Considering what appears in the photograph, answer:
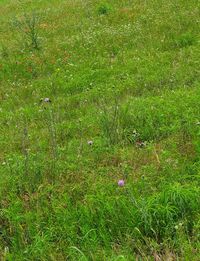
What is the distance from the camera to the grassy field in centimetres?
547

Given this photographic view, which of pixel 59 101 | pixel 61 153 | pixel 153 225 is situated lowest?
pixel 59 101

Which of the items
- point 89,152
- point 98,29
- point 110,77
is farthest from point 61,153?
point 98,29

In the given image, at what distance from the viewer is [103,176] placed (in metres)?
6.75

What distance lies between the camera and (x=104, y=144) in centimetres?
Result: 771

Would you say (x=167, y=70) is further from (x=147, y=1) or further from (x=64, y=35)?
(x=147, y=1)

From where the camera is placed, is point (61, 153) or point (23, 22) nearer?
point (61, 153)

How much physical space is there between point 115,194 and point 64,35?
10.7 metres

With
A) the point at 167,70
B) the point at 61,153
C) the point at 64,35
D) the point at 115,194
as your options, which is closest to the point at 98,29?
the point at 64,35

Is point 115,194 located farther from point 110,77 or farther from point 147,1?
point 147,1

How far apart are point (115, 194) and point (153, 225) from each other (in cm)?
91

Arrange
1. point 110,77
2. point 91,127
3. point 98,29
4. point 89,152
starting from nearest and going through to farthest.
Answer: point 89,152
point 91,127
point 110,77
point 98,29

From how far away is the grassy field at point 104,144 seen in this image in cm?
547

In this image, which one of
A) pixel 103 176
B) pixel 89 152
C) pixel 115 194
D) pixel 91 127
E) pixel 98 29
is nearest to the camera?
pixel 115 194

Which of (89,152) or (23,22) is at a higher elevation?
(89,152)
